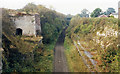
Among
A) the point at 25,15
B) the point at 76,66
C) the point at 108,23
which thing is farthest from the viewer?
the point at 108,23

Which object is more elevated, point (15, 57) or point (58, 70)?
point (15, 57)

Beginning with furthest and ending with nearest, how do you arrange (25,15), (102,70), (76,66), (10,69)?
(25,15) < (76,66) < (102,70) < (10,69)

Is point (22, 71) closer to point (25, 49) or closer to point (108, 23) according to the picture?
point (25, 49)

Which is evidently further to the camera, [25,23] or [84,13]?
[84,13]

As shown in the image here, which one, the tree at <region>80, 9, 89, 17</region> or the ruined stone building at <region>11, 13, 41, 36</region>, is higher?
the tree at <region>80, 9, 89, 17</region>

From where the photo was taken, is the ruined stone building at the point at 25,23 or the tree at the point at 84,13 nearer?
the ruined stone building at the point at 25,23

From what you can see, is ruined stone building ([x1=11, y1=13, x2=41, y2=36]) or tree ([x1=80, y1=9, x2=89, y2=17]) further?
tree ([x1=80, y1=9, x2=89, y2=17])

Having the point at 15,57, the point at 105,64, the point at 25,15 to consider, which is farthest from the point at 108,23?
the point at 15,57

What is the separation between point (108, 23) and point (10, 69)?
1029 cm

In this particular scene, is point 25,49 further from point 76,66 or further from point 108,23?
point 108,23

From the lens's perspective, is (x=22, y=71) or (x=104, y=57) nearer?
(x=22, y=71)

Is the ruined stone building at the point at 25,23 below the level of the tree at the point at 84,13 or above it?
below

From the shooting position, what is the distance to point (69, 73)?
855 cm

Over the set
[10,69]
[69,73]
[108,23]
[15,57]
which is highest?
[108,23]
